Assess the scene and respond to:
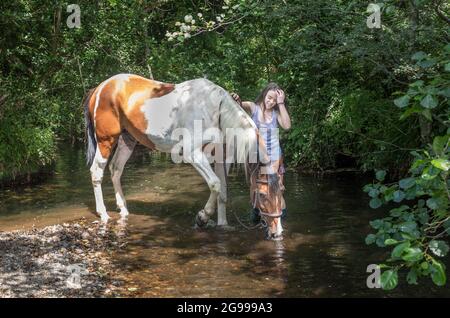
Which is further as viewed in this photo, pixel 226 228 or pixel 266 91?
pixel 226 228

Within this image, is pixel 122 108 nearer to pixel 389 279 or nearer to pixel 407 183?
pixel 407 183

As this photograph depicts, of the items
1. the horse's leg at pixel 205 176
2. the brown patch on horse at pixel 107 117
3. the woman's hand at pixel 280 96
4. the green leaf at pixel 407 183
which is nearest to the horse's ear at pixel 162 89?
the brown patch on horse at pixel 107 117

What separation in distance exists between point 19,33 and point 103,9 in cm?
234

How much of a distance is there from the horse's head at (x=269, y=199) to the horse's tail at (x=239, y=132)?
0.21 metres

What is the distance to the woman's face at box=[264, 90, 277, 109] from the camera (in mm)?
7074

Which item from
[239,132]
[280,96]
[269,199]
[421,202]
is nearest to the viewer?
[421,202]

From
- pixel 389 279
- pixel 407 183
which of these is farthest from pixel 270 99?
pixel 389 279

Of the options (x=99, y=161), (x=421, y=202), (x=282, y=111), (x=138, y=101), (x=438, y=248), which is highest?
(x=138, y=101)

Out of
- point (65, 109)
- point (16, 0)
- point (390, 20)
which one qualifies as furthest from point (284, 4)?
point (65, 109)

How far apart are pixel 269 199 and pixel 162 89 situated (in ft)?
7.85

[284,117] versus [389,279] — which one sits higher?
[284,117]

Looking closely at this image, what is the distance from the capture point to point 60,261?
602 centimetres

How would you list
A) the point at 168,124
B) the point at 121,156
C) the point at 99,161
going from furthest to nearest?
the point at 121,156 < the point at 99,161 < the point at 168,124

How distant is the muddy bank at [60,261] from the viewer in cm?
505
